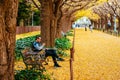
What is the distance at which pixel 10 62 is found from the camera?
28.6ft

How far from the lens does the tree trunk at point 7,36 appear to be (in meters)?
8.33

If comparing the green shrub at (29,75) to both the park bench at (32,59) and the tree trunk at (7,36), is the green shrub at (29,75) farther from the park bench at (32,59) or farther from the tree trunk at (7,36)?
the tree trunk at (7,36)

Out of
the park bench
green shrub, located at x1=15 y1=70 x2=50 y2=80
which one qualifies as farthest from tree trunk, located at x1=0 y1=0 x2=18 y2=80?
the park bench

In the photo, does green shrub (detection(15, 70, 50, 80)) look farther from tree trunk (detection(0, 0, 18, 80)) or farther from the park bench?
tree trunk (detection(0, 0, 18, 80))

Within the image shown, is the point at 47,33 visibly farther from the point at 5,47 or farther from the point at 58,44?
the point at 5,47

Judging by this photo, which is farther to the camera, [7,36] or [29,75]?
[29,75]

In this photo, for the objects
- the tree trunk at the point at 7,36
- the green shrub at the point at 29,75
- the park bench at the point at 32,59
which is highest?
the tree trunk at the point at 7,36

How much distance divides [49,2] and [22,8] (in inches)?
1436

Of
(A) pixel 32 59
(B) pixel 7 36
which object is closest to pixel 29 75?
(A) pixel 32 59

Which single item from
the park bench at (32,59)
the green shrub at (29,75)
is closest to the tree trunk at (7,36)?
the green shrub at (29,75)

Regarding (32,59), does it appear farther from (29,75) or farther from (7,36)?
(7,36)

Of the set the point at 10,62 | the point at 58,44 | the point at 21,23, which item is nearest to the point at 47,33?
the point at 58,44

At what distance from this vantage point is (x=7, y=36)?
8.53 metres

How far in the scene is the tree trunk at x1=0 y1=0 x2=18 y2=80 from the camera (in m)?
8.33
